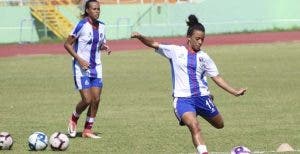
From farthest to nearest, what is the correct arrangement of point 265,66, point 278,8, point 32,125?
point 278,8, point 265,66, point 32,125

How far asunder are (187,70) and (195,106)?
1.59 feet

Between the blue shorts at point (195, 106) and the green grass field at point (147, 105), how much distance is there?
84cm

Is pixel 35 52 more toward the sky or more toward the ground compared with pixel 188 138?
more toward the ground

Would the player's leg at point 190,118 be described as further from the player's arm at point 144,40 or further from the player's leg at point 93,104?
the player's leg at point 93,104

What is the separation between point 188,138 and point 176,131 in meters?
0.95

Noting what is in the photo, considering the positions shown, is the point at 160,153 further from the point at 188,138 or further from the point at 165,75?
the point at 165,75

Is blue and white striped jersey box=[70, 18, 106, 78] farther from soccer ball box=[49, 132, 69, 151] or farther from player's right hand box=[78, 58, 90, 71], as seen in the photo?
soccer ball box=[49, 132, 69, 151]

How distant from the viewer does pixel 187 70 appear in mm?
11320

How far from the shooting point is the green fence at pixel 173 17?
47062 mm

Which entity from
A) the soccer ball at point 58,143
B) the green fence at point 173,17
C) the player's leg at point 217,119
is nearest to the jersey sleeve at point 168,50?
the player's leg at point 217,119

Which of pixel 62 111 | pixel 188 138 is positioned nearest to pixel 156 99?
pixel 62 111

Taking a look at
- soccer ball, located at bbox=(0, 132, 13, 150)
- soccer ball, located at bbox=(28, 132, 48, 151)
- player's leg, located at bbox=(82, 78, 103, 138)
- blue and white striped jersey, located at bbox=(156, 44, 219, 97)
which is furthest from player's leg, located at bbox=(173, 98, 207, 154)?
player's leg, located at bbox=(82, 78, 103, 138)

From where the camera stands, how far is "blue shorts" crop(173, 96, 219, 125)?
1113 centimetres

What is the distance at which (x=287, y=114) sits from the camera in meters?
16.4
